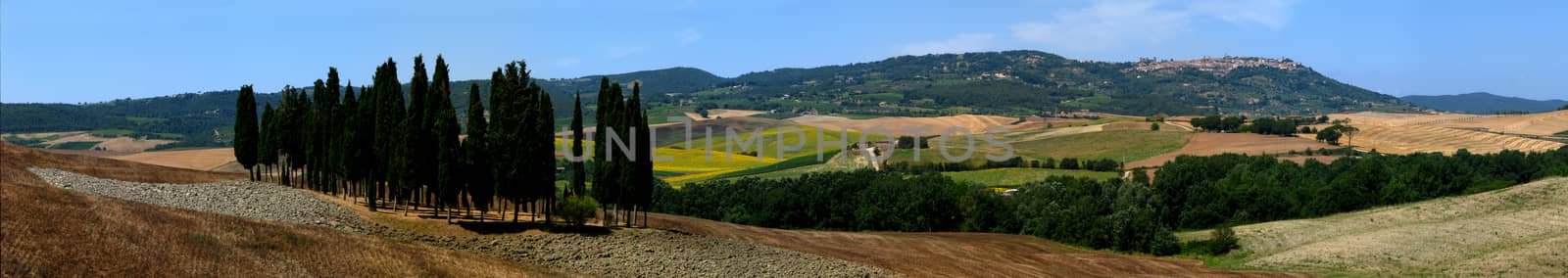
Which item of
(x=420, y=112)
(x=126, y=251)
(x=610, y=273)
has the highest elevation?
(x=420, y=112)

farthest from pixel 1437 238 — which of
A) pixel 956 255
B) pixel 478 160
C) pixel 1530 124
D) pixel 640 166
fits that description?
pixel 1530 124

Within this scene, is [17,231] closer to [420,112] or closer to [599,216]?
[420,112]

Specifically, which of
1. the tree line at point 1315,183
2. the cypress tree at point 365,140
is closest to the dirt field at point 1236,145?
the tree line at point 1315,183

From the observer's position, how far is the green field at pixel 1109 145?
131325 millimetres

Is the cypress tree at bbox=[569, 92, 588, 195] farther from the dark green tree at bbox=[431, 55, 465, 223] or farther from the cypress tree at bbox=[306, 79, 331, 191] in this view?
the cypress tree at bbox=[306, 79, 331, 191]

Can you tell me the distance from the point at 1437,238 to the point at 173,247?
64.1 m

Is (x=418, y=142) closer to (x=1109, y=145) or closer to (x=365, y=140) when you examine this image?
(x=365, y=140)

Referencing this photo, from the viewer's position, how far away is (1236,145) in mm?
129375

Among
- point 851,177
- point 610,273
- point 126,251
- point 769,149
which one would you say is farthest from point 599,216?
point 769,149

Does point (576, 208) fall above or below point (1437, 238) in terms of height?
above

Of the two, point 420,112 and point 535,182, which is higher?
point 420,112

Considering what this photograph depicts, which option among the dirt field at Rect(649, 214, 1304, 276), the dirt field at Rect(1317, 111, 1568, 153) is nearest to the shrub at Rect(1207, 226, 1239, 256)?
the dirt field at Rect(649, 214, 1304, 276)

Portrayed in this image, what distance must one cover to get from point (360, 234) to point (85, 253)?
1287 centimetres

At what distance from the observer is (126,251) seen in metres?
25.5
